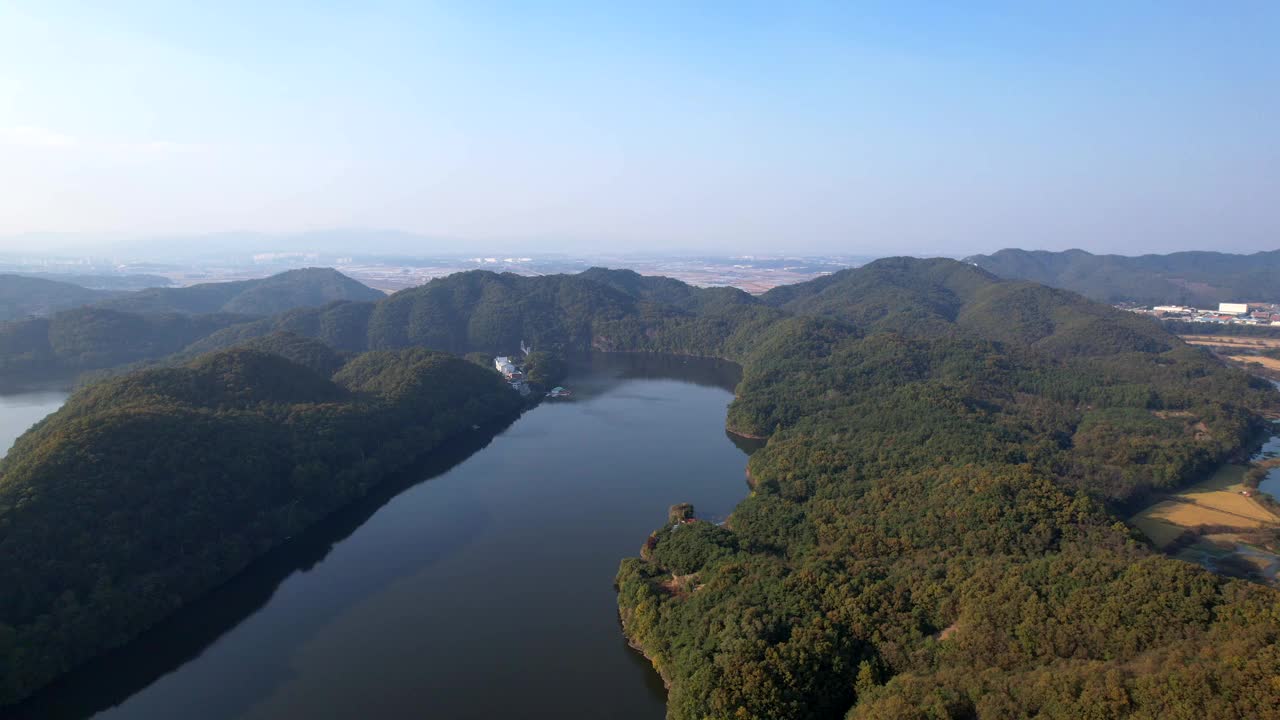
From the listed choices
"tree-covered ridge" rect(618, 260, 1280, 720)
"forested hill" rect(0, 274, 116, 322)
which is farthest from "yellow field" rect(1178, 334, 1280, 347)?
"forested hill" rect(0, 274, 116, 322)

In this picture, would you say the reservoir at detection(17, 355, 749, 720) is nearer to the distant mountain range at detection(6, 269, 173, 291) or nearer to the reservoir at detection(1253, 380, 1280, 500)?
the reservoir at detection(1253, 380, 1280, 500)

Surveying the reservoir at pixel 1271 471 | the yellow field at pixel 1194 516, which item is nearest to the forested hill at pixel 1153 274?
the reservoir at pixel 1271 471

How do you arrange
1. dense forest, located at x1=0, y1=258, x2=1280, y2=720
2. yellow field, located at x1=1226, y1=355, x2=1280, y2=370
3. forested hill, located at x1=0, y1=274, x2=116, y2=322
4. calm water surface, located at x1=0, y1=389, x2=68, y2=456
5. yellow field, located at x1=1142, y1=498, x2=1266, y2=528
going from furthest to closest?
forested hill, located at x1=0, y1=274, x2=116, y2=322 < yellow field, located at x1=1226, y1=355, x2=1280, y2=370 < calm water surface, located at x1=0, y1=389, x2=68, y2=456 < yellow field, located at x1=1142, y1=498, x2=1266, y2=528 < dense forest, located at x1=0, y1=258, x2=1280, y2=720

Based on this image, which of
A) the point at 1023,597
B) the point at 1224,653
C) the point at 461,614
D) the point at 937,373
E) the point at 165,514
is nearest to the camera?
the point at 1224,653

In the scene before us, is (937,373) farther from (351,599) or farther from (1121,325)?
(351,599)

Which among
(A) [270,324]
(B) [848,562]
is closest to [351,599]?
(B) [848,562]
